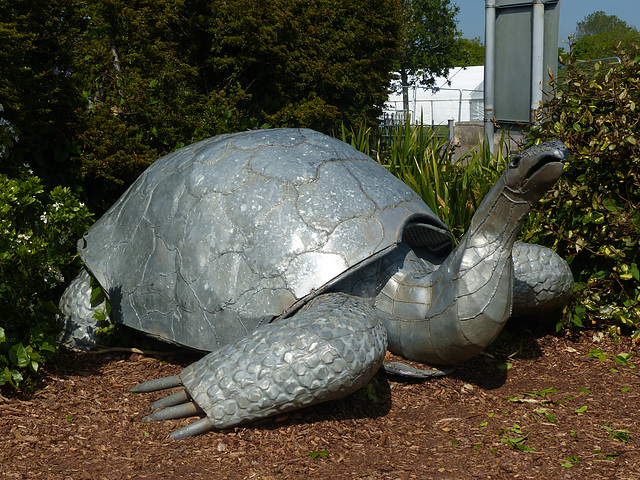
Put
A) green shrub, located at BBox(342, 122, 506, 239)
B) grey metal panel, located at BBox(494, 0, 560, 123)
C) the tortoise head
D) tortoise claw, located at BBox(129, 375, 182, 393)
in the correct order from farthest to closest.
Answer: grey metal panel, located at BBox(494, 0, 560, 123), green shrub, located at BBox(342, 122, 506, 239), tortoise claw, located at BBox(129, 375, 182, 393), the tortoise head

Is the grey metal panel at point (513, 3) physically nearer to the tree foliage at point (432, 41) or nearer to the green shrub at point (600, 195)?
the green shrub at point (600, 195)

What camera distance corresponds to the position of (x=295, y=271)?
320 cm

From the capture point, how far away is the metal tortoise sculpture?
285 cm

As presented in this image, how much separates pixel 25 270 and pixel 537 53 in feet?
15.2

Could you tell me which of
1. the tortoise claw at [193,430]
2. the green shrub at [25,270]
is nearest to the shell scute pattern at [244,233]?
the green shrub at [25,270]

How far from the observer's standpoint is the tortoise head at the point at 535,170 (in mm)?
2529

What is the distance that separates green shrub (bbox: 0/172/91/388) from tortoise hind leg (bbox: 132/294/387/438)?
3.19ft

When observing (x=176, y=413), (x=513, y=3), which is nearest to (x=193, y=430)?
(x=176, y=413)

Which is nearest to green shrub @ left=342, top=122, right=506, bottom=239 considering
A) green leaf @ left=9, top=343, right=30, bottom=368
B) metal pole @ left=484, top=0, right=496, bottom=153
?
metal pole @ left=484, top=0, right=496, bottom=153

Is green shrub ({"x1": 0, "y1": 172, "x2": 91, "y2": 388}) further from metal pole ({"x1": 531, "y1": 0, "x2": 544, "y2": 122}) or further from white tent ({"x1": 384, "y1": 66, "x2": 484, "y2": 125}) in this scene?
white tent ({"x1": 384, "y1": 66, "x2": 484, "y2": 125})

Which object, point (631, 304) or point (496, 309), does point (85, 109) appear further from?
point (631, 304)

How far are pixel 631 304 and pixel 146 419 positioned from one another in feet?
10.4

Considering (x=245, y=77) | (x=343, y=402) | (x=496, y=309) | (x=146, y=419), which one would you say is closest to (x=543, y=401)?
(x=496, y=309)

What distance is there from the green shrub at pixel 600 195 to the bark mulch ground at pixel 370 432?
1.87 feet
